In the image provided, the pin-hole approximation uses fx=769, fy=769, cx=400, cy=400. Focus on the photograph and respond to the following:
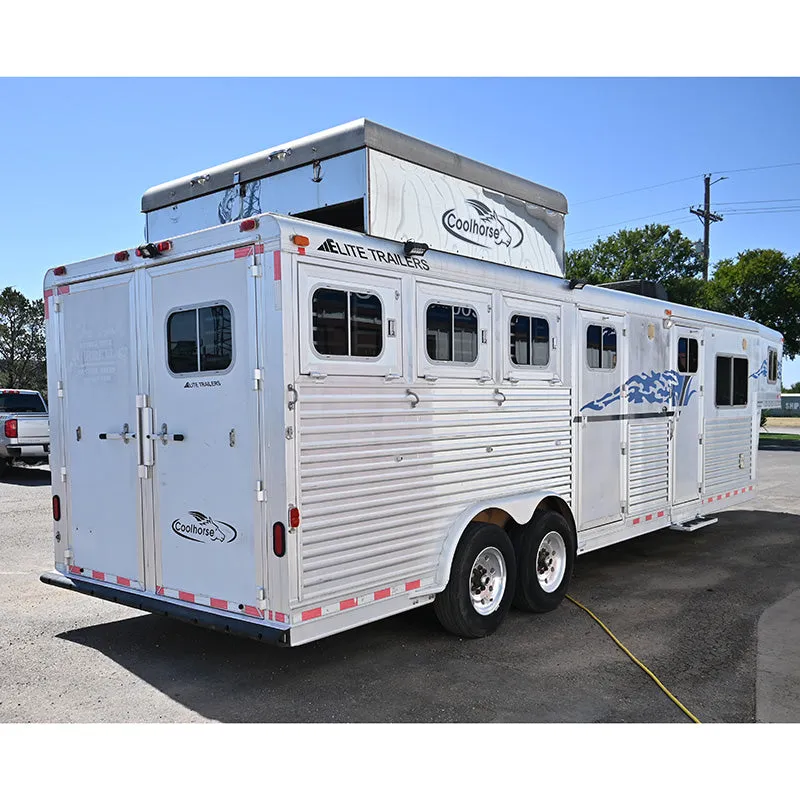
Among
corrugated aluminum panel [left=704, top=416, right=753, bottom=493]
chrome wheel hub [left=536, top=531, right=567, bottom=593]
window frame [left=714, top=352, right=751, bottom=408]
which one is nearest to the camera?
chrome wheel hub [left=536, top=531, right=567, bottom=593]

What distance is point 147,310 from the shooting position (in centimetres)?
502

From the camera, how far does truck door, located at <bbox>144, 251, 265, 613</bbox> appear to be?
4422 mm

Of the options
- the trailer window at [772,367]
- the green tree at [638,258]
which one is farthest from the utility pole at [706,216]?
the trailer window at [772,367]

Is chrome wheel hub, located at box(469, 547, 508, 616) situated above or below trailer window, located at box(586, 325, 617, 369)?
below

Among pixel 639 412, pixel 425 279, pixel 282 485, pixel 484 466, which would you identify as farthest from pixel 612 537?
pixel 282 485

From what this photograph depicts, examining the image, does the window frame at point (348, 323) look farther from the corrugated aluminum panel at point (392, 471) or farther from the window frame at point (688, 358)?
the window frame at point (688, 358)

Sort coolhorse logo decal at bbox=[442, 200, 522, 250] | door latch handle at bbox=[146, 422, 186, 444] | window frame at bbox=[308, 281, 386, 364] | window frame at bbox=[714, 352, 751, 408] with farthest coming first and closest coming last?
window frame at bbox=[714, 352, 751, 408], coolhorse logo decal at bbox=[442, 200, 522, 250], door latch handle at bbox=[146, 422, 186, 444], window frame at bbox=[308, 281, 386, 364]

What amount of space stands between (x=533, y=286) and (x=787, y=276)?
22.8 metres

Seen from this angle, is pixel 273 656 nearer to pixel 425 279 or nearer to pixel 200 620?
pixel 200 620

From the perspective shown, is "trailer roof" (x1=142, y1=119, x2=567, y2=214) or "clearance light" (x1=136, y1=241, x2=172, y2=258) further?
"trailer roof" (x1=142, y1=119, x2=567, y2=214)

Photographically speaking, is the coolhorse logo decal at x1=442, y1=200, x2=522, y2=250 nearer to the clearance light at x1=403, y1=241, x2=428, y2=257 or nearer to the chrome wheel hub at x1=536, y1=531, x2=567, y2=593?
the clearance light at x1=403, y1=241, x2=428, y2=257

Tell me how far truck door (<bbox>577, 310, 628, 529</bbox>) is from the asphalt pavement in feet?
2.68

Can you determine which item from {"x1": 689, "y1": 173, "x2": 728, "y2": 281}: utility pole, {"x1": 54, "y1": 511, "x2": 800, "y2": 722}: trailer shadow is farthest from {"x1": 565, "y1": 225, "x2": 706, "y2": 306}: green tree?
{"x1": 54, "y1": 511, "x2": 800, "y2": 722}: trailer shadow

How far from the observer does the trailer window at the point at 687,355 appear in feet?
27.2
